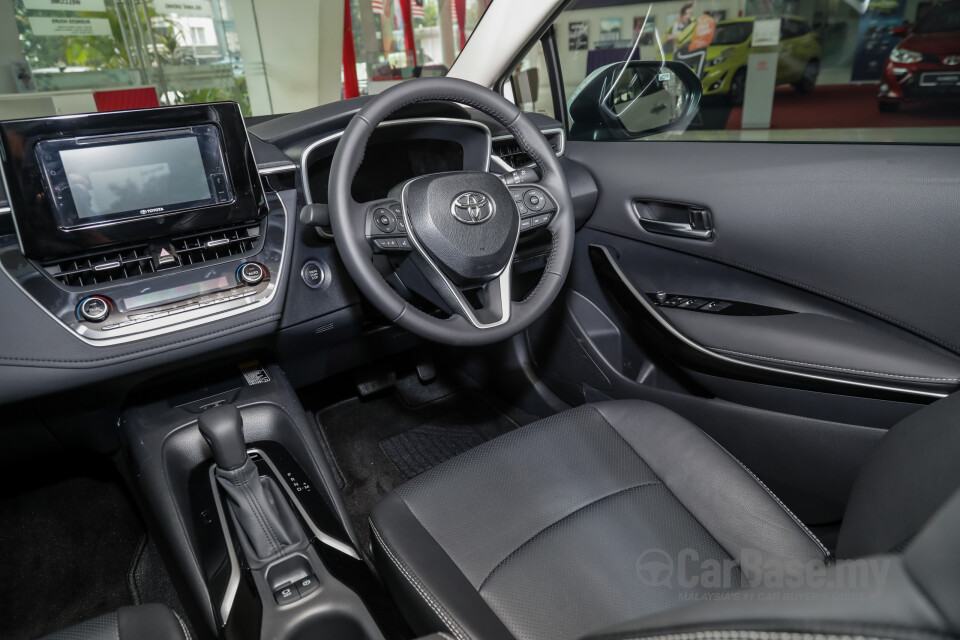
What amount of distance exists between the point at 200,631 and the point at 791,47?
242cm

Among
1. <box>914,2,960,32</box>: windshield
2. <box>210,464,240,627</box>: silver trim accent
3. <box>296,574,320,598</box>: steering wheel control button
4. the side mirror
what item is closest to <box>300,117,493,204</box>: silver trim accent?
the side mirror

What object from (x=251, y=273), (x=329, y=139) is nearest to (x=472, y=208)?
(x=329, y=139)

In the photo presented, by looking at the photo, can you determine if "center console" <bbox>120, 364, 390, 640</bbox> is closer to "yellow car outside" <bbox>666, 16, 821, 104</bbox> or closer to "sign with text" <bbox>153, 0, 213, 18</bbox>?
"yellow car outside" <bbox>666, 16, 821, 104</bbox>

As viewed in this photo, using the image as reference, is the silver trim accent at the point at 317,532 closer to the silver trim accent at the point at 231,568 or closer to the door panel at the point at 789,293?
the silver trim accent at the point at 231,568

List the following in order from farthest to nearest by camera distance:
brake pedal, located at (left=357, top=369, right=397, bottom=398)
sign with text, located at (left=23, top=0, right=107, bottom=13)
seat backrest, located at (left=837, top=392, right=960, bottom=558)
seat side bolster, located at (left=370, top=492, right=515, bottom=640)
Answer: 1. sign with text, located at (left=23, top=0, right=107, bottom=13)
2. brake pedal, located at (left=357, top=369, right=397, bottom=398)
3. seat side bolster, located at (left=370, top=492, right=515, bottom=640)
4. seat backrest, located at (left=837, top=392, right=960, bottom=558)

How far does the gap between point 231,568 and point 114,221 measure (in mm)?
668

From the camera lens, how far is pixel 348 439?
6.55 ft

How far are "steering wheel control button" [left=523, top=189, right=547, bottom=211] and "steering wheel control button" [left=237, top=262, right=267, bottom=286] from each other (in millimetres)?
569

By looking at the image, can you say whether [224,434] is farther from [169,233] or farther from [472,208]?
[472,208]

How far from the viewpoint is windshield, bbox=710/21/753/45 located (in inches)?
87.7

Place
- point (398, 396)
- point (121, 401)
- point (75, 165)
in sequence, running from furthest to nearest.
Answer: point (398, 396) < point (121, 401) < point (75, 165)

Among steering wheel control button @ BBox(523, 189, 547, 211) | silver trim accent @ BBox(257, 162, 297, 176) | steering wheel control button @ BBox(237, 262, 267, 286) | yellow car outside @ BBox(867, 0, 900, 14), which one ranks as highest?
yellow car outside @ BBox(867, 0, 900, 14)

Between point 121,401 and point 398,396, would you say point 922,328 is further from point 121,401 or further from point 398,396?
point 121,401

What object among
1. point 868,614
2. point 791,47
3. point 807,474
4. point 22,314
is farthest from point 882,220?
point 22,314
